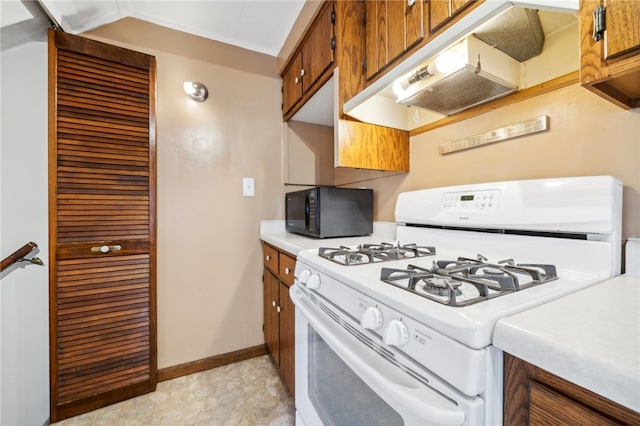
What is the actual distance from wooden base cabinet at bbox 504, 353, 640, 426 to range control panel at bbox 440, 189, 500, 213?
2.13ft

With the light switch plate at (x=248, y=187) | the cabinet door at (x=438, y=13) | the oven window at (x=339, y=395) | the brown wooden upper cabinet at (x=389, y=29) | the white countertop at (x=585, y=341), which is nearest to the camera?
the white countertop at (x=585, y=341)

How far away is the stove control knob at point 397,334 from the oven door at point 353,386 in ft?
0.20

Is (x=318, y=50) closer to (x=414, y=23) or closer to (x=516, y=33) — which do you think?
(x=414, y=23)

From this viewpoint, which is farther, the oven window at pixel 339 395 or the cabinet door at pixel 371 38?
the cabinet door at pixel 371 38

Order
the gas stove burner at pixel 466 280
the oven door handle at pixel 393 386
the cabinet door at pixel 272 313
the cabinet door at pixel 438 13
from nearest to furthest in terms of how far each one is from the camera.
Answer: the oven door handle at pixel 393 386 → the gas stove burner at pixel 466 280 → the cabinet door at pixel 438 13 → the cabinet door at pixel 272 313

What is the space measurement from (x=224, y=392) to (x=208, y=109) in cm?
180

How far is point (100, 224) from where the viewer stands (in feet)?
4.68

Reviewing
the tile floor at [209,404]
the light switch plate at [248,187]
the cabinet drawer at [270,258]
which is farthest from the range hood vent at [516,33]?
the tile floor at [209,404]

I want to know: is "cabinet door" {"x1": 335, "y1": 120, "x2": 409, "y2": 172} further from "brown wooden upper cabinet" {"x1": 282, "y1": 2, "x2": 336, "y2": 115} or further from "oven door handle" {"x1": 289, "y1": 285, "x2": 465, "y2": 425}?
"oven door handle" {"x1": 289, "y1": 285, "x2": 465, "y2": 425}

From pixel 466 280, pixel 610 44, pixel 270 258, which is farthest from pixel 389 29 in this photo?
pixel 270 258

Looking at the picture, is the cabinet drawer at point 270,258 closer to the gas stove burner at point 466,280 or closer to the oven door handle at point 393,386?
the oven door handle at point 393,386

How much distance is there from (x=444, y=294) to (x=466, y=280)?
93 mm

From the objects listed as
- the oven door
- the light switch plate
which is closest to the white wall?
the light switch plate

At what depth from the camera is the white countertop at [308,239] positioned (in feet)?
4.39
